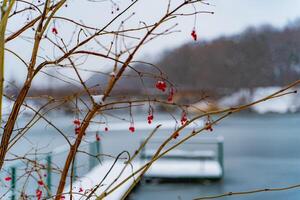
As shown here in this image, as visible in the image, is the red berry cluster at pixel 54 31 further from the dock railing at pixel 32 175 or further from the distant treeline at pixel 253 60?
the distant treeline at pixel 253 60

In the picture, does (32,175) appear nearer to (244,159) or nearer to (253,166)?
(253,166)

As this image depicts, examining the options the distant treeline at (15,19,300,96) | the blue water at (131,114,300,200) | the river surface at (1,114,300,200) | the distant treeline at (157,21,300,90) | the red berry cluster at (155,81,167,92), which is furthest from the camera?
the distant treeline at (157,21,300,90)

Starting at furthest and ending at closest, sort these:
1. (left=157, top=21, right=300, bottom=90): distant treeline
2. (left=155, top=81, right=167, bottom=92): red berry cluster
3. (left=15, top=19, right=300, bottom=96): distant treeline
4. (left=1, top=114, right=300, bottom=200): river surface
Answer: (left=157, top=21, right=300, bottom=90): distant treeline → (left=15, top=19, right=300, bottom=96): distant treeline → (left=1, top=114, right=300, bottom=200): river surface → (left=155, top=81, right=167, bottom=92): red berry cluster

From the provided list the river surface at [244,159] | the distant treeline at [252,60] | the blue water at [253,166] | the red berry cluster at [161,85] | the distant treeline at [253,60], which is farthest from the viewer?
the distant treeline at [253,60]

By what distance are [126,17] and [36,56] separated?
213 mm

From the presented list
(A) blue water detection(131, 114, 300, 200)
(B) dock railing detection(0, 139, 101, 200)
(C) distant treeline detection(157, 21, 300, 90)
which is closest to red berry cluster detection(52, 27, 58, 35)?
(B) dock railing detection(0, 139, 101, 200)

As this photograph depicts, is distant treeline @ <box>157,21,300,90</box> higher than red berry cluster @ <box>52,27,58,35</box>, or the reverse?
distant treeline @ <box>157,21,300,90</box>

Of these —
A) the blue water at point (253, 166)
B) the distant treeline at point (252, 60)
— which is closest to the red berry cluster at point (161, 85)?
the blue water at point (253, 166)

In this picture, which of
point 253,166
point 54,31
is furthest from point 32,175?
point 253,166

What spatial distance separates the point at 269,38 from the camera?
6957 mm

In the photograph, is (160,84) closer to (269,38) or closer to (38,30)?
(38,30)

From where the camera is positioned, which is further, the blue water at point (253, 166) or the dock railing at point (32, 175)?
the blue water at point (253, 166)

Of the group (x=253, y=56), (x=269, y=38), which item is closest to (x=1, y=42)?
(x=269, y=38)

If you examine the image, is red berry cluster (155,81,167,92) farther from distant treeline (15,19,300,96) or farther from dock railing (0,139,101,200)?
distant treeline (15,19,300,96)
